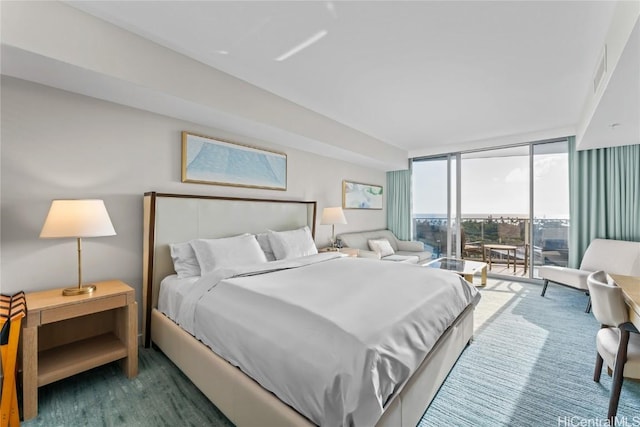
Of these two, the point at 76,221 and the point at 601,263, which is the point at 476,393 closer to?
the point at 76,221

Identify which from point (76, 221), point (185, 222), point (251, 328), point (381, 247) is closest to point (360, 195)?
point (381, 247)

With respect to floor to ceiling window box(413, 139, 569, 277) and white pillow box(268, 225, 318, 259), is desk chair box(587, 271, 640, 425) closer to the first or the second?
white pillow box(268, 225, 318, 259)

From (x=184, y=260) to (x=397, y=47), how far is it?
2.64 metres

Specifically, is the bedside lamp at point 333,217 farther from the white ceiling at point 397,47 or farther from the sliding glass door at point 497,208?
the sliding glass door at point 497,208

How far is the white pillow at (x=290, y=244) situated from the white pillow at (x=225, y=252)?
318 mm

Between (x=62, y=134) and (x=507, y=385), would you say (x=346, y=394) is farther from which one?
(x=62, y=134)

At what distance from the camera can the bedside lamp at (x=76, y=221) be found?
1854 mm

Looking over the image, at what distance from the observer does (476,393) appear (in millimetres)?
1902

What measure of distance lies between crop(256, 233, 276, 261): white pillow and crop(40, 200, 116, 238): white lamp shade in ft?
5.02

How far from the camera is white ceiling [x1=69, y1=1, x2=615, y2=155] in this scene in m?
1.86

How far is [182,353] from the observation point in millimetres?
2037

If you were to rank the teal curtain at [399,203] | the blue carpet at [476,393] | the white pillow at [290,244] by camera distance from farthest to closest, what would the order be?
1. the teal curtain at [399,203]
2. the white pillow at [290,244]
3. the blue carpet at [476,393]

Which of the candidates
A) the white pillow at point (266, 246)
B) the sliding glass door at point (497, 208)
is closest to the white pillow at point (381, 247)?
the sliding glass door at point (497, 208)

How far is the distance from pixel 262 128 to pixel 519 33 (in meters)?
2.44
